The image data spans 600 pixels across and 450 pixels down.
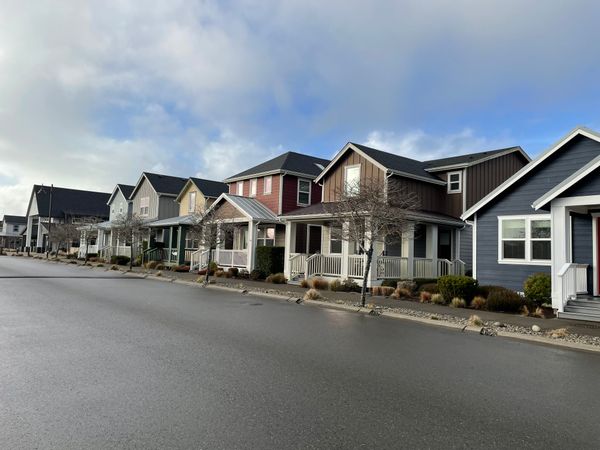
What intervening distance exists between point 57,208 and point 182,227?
4663cm

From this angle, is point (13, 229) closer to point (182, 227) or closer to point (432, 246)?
point (182, 227)

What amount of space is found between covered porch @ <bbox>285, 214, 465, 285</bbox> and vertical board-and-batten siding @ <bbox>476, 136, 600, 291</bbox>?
118 inches

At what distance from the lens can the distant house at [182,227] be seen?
34.5 m

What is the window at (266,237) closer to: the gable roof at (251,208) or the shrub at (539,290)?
the gable roof at (251,208)

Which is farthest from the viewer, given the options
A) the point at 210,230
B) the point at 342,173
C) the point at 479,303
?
the point at 342,173

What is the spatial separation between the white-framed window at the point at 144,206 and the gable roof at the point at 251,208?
1798cm

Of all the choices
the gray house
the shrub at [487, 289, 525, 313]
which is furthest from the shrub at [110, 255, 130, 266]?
the shrub at [487, 289, 525, 313]

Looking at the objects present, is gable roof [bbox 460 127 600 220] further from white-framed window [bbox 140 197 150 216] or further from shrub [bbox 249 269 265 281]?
white-framed window [bbox 140 197 150 216]

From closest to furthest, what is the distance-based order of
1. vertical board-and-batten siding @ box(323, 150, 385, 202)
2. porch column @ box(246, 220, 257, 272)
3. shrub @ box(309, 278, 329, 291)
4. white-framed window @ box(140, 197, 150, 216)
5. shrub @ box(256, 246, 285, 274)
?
shrub @ box(309, 278, 329, 291) → vertical board-and-batten siding @ box(323, 150, 385, 202) → shrub @ box(256, 246, 285, 274) → porch column @ box(246, 220, 257, 272) → white-framed window @ box(140, 197, 150, 216)

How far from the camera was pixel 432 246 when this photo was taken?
Answer: 2205 cm

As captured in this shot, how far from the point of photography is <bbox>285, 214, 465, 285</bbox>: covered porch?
20.3m

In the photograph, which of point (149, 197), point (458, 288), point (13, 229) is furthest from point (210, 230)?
point (13, 229)

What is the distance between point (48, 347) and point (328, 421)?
18.1 feet

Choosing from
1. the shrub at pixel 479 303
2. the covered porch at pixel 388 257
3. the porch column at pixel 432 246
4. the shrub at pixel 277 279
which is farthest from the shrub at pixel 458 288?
the shrub at pixel 277 279
